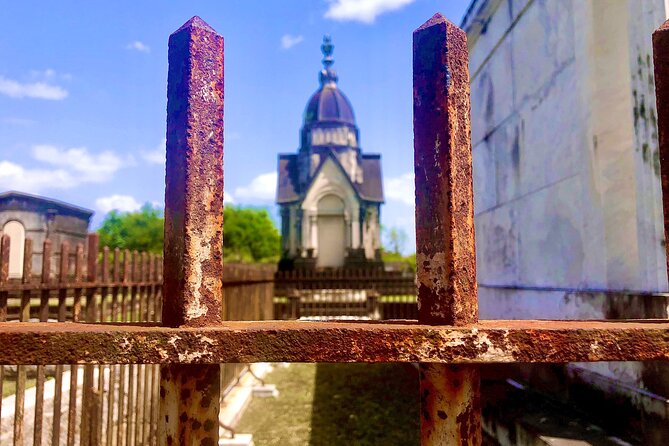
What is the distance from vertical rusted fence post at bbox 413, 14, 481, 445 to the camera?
1.10 metres

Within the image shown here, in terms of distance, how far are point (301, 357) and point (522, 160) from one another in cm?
280

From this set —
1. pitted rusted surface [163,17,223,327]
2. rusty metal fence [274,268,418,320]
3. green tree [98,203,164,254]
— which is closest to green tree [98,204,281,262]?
green tree [98,203,164,254]

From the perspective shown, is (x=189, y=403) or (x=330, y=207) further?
(x=330, y=207)

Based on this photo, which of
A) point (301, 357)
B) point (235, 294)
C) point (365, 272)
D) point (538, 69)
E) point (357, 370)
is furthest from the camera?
point (365, 272)

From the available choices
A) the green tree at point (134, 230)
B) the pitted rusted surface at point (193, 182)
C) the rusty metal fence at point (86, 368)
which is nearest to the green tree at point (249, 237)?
the green tree at point (134, 230)

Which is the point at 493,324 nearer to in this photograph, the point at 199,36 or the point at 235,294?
the point at 199,36

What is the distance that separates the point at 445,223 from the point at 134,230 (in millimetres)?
78935

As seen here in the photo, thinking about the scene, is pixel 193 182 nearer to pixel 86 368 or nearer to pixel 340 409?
pixel 86 368

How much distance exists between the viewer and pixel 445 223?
113cm

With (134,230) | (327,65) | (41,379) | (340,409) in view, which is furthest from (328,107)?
(134,230)

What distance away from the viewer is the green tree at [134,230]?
6925 centimetres

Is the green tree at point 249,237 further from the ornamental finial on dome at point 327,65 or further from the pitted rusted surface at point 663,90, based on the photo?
the pitted rusted surface at point 663,90

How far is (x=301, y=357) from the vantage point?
1.05m

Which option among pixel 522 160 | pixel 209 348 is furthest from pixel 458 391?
pixel 522 160
